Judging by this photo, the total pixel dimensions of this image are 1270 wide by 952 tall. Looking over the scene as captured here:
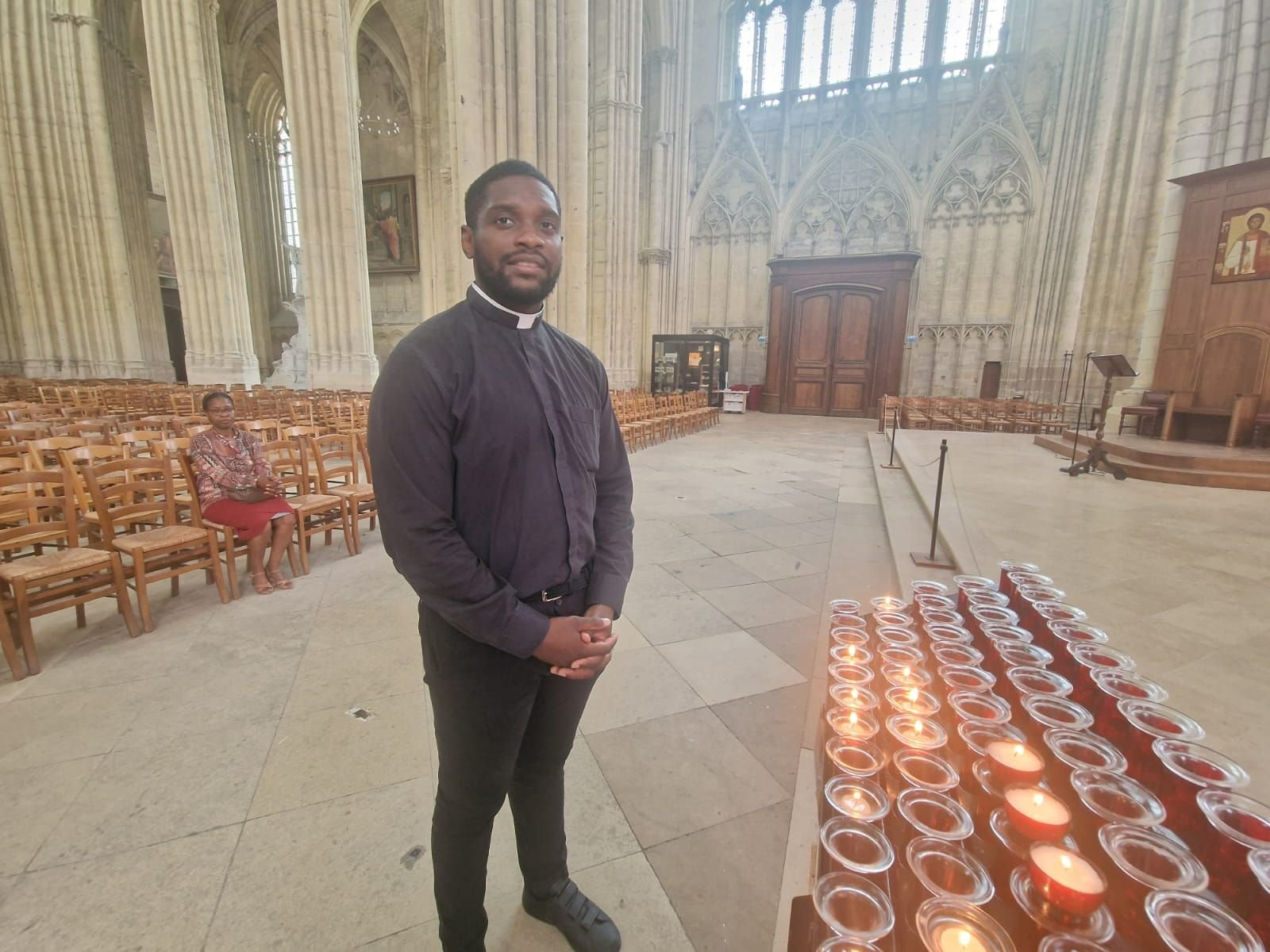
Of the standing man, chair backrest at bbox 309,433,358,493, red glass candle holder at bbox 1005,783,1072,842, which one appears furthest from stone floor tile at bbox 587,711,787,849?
chair backrest at bbox 309,433,358,493

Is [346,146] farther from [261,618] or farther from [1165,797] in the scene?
[1165,797]

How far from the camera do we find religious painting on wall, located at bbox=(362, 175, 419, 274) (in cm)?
2166

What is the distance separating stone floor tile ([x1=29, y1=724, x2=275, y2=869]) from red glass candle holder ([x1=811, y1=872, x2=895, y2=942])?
190cm

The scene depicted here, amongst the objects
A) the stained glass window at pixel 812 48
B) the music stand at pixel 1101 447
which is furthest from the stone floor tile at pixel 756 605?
the stained glass window at pixel 812 48

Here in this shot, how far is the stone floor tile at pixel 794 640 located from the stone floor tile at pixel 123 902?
2388 mm

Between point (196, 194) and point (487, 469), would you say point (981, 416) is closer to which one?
point (487, 469)

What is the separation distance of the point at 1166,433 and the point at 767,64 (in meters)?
18.4

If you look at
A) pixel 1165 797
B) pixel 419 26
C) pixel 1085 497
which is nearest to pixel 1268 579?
pixel 1085 497

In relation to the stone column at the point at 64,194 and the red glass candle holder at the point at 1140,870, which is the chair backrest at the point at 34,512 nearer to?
the red glass candle holder at the point at 1140,870

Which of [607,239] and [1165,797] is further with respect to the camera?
[607,239]

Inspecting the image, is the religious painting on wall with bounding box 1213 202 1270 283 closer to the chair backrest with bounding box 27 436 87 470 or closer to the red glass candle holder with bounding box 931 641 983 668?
the red glass candle holder with bounding box 931 641 983 668

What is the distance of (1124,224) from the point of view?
1239cm

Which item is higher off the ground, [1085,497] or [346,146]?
[346,146]

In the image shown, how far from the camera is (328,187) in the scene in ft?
37.5
